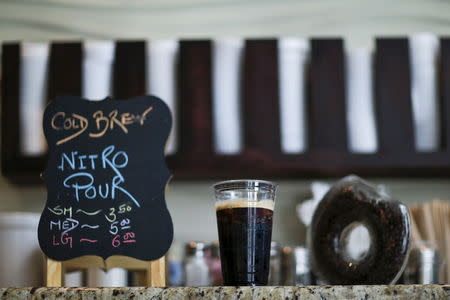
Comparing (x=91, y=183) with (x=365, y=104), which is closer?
(x=91, y=183)

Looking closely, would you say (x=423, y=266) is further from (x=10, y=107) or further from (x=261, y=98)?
(x=10, y=107)

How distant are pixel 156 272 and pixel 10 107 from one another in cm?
126

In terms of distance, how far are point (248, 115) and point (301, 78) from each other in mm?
234

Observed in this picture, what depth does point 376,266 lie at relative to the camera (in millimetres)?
1162

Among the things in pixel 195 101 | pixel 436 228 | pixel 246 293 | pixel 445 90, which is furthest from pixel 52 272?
pixel 445 90

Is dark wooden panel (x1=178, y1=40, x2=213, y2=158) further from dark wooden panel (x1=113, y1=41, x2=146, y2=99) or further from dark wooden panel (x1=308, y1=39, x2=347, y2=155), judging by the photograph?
dark wooden panel (x1=308, y1=39, x2=347, y2=155)

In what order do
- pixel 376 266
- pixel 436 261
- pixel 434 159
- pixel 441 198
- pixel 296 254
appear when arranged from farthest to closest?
pixel 441 198, pixel 434 159, pixel 296 254, pixel 436 261, pixel 376 266

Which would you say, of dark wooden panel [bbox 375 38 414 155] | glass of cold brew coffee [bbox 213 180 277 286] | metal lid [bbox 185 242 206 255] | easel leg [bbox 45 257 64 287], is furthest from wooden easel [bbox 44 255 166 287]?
dark wooden panel [bbox 375 38 414 155]

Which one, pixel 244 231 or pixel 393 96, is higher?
pixel 393 96

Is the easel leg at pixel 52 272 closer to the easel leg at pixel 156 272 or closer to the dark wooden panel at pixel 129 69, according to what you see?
the easel leg at pixel 156 272

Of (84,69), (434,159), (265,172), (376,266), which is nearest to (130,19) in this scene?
(84,69)

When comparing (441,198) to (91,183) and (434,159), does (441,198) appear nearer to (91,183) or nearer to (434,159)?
(434,159)

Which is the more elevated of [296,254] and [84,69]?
[84,69]

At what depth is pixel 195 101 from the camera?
2.20 m
